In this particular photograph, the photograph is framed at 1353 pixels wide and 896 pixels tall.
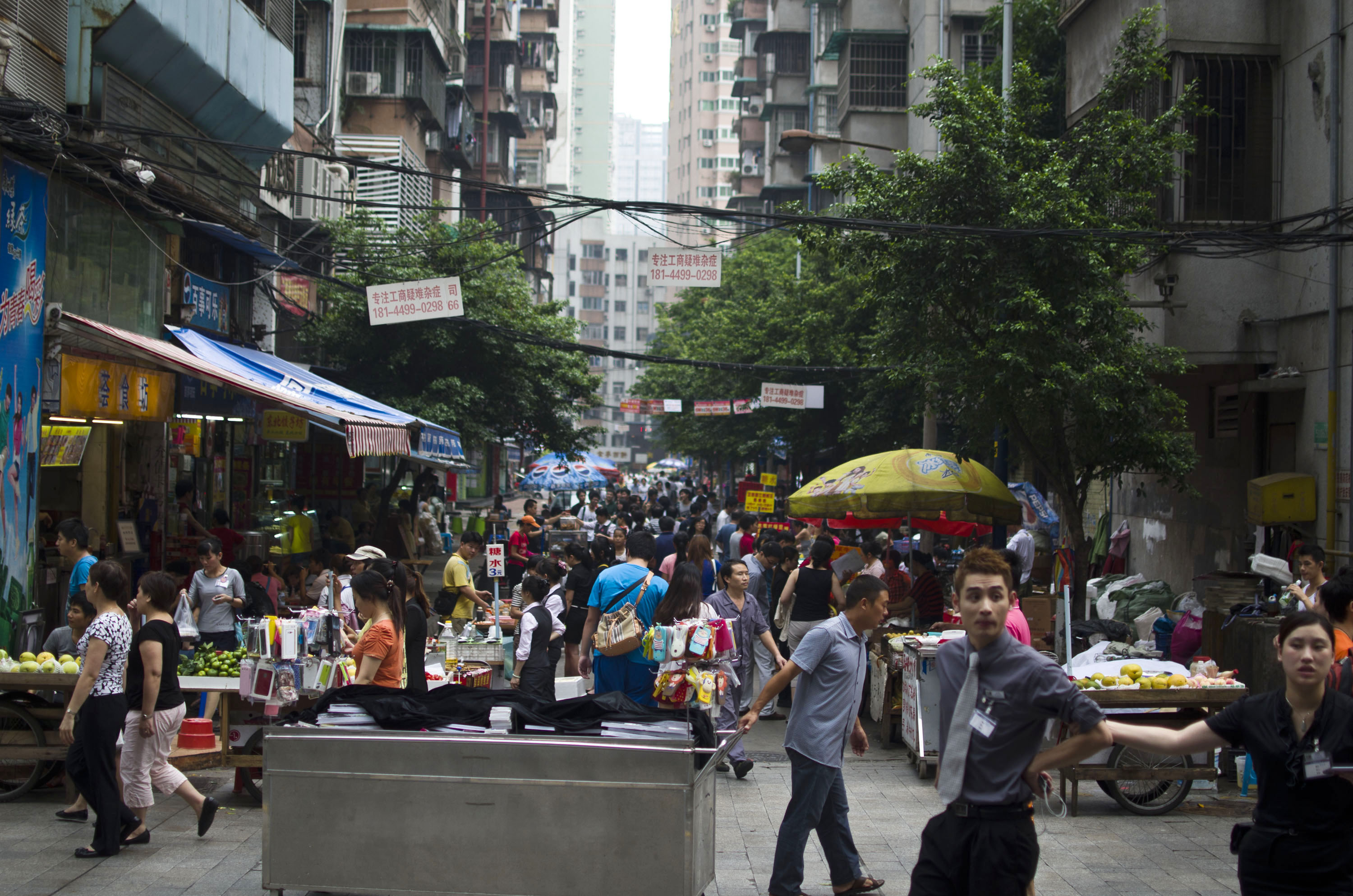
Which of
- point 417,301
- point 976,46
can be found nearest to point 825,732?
point 417,301

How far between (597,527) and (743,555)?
9216mm

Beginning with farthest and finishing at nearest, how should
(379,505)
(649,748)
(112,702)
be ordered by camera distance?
(379,505), (112,702), (649,748)

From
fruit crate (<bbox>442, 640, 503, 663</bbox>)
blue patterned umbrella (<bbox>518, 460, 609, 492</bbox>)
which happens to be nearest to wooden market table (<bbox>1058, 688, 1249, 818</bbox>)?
fruit crate (<bbox>442, 640, 503, 663</bbox>)

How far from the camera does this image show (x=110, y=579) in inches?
269

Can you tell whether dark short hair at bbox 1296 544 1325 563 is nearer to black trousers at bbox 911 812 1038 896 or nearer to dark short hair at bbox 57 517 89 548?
black trousers at bbox 911 812 1038 896

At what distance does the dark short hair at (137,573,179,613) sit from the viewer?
6898mm

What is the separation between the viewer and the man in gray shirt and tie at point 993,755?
4.05 metres

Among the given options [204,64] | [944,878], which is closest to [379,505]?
[204,64]

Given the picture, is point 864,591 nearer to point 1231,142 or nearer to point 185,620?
point 185,620

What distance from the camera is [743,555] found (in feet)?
54.4

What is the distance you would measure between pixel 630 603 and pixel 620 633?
15.6 inches

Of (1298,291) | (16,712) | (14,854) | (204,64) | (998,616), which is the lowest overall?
(14,854)

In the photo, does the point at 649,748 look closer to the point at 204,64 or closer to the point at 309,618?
the point at 309,618

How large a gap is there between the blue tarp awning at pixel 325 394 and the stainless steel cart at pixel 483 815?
781 cm
